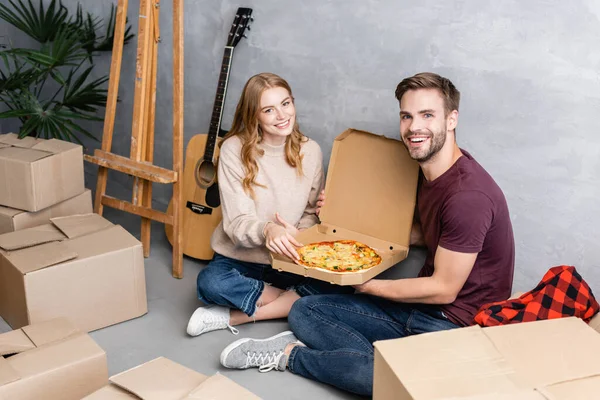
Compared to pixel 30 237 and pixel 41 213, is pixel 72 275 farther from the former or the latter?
pixel 41 213

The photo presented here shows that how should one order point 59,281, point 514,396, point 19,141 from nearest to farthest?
1. point 514,396
2. point 59,281
3. point 19,141

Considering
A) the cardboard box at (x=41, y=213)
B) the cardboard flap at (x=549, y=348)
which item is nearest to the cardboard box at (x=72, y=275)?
the cardboard box at (x=41, y=213)

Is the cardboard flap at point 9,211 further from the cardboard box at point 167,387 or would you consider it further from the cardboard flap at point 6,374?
the cardboard box at point 167,387

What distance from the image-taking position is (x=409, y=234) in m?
2.59

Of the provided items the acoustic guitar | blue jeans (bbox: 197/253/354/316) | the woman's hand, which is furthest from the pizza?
the acoustic guitar

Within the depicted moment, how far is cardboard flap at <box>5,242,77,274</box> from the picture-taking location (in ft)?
8.39

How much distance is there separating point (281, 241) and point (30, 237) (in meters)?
1.04

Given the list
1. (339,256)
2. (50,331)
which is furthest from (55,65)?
(339,256)

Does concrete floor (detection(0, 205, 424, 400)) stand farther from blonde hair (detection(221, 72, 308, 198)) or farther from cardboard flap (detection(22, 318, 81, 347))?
blonde hair (detection(221, 72, 308, 198))

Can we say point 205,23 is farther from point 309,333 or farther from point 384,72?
point 309,333

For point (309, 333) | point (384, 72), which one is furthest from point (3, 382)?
point (384, 72)

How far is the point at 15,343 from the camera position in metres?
2.03

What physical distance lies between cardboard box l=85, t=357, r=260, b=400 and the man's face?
3.39 ft

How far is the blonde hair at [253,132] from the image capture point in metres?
2.68
